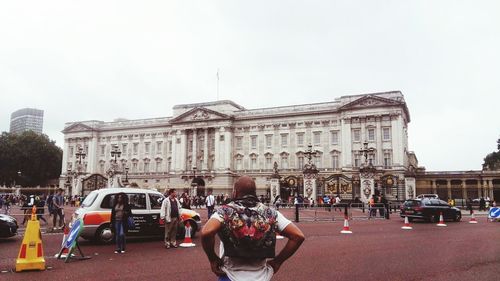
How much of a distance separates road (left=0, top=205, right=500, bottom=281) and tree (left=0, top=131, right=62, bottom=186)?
237ft

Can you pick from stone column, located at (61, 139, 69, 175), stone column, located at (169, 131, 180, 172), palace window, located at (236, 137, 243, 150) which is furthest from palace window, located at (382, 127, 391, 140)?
stone column, located at (61, 139, 69, 175)

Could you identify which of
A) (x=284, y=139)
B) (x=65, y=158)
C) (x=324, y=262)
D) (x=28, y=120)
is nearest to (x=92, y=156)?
(x=65, y=158)

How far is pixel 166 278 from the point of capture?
7.80 metres

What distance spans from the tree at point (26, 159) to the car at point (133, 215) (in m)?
71.1

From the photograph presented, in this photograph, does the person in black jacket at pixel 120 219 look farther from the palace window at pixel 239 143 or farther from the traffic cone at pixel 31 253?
the palace window at pixel 239 143

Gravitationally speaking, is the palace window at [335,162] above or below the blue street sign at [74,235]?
above

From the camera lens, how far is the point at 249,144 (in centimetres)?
6656

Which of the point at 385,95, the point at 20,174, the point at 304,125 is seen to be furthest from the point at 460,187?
the point at 20,174

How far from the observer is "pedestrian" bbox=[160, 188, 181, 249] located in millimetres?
Answer: 12148

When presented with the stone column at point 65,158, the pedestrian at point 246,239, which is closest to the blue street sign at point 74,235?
the pedestrian at point 246,239

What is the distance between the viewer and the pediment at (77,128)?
78.8 meters

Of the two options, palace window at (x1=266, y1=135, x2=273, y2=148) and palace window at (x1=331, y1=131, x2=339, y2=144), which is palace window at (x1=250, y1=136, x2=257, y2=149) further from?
palace window at (x1=331, y1=131, x2=339, y2=144)

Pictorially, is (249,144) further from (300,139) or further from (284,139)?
(300,139)

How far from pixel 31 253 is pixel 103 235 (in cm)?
408
